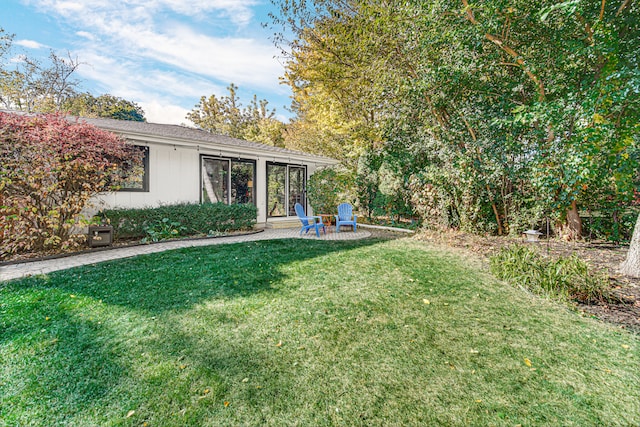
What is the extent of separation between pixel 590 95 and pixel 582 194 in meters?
3.46

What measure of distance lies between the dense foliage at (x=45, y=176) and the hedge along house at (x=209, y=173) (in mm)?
740

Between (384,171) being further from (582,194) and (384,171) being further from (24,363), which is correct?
(24,363)

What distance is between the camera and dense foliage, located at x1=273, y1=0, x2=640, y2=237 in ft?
17.0

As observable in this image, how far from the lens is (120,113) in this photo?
80.9 feet

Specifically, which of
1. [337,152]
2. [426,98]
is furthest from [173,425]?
[337,152]

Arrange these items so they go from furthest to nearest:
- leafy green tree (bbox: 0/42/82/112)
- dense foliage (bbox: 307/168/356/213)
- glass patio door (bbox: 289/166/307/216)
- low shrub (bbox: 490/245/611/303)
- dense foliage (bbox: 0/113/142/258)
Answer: leafy green tree (bbox: 0/42/82/112) < glass patio door (bbox: 289/166/307/216) < dense foliage (bbox: 307/168/356/213) < dense foliage (bbox: 0/113/142/258) < low shrub (bbox: 490/245/611/303)

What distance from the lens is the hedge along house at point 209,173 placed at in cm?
750

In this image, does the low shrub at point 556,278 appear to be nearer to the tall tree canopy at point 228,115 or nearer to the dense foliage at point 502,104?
the dense foliage at point 502,104

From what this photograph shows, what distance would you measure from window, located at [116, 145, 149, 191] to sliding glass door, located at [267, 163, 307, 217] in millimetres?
4066

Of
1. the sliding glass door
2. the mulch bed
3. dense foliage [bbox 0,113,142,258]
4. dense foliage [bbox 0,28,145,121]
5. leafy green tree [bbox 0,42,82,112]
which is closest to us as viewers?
the mulch bed

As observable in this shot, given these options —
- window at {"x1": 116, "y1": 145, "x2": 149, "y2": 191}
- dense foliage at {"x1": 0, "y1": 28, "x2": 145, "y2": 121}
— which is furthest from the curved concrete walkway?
dense foliage at {"x1": 0, "y1": 28, "x2": 145, "y2": 121}

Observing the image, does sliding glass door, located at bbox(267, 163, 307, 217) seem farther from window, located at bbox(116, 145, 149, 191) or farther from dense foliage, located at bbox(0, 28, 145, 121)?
dense foliage, located at bbox(0, 28, 145, 121)

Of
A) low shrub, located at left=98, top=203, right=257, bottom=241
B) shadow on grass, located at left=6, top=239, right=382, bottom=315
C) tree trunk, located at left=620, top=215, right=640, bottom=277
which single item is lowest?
shadow on grass, located at left=6, top=239, right=382, bottom=315

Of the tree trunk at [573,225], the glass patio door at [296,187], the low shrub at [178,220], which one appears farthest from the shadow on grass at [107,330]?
the tree trunk at [573,225]
